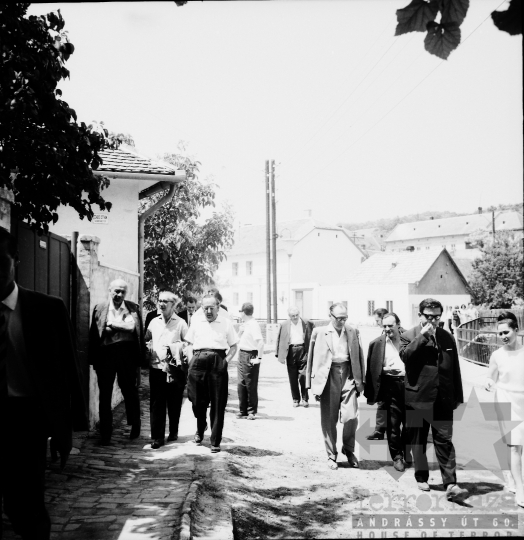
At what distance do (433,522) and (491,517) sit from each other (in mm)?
551

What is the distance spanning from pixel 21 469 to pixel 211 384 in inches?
176

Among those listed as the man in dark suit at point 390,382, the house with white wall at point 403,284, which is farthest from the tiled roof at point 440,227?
the man in dark suit at point 390,382

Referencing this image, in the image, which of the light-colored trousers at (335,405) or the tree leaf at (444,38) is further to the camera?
the light-colored trousers at (335,405)

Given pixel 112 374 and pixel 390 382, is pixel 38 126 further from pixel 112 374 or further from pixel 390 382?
pixel 390 382

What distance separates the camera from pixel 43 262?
6.72 m

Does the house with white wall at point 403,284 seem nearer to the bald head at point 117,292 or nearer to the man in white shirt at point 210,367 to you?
the man in white shirt at point 210,367

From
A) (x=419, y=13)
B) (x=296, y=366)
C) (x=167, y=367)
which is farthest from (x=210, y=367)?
(x=419, y=13)

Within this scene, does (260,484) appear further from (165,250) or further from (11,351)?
(165,250)

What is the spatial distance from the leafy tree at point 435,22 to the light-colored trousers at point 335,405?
17.2 ft

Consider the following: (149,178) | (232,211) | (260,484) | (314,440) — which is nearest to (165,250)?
(232,211)

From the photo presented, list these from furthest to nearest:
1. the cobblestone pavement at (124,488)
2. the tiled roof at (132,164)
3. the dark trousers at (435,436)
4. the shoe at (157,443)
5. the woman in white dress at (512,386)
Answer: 1. the tiled roof at (132,164)
2. the shoe at (157,443)
3. the dark trousers at (435,436)
4. the woman in white dress at (512,386)
5. the cobblestone pavement at (124,488)

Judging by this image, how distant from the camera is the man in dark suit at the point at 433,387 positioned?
644 cm

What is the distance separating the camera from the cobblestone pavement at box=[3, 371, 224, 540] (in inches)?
184

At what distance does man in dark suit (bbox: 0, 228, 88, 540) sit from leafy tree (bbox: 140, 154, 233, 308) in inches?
478
